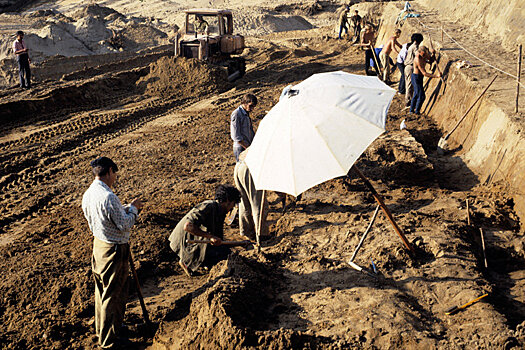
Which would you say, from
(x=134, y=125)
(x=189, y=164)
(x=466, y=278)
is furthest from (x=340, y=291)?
(x=134, y=125)

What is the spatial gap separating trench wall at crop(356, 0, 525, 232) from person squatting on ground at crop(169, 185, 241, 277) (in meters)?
4.15

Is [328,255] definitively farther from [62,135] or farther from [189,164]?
[62,135]

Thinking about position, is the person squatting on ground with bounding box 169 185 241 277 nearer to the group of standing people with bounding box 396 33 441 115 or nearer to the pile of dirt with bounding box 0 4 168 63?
the group of standing people with bounding box 396 33 441 115

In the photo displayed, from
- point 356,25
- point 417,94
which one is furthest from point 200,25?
point 417,94

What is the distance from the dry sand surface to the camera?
15.1 ft

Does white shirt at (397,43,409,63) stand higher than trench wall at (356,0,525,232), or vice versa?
white shirt at (397,43,409,63)

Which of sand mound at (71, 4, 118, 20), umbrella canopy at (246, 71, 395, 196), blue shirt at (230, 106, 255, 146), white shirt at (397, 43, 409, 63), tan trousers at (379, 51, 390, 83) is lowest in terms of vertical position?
sand mound at (71, 4, 118, 20)

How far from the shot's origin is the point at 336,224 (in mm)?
6809

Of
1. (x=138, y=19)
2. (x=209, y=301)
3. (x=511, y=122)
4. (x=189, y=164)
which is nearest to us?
(x=209, y=301)

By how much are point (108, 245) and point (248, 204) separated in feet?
8.71

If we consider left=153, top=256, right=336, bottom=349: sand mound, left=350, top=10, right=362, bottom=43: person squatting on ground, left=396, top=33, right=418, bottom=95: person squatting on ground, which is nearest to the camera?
left=153, top=256, right=336, bottom=349: sand mound

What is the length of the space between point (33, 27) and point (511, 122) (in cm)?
2669

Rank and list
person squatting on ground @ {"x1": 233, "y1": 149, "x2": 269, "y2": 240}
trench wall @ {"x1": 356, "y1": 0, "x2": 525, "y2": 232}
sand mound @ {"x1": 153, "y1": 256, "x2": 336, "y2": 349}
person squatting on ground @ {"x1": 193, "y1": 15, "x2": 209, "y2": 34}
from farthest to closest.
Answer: person squatting on ground @ {"x1": 193, "y1": 15, "x2": 209, "y2": 34} → trench wall @ {"x1": 356, "y1": 0, "x2": 525, "y2": 232} → person squatting on ground @ {"x1": 233, "y1": 149, "x2": 269, "y2": 240} → sand mound @ {"x1": 153, "y1": 256, "x2": 336, "y2": 349}

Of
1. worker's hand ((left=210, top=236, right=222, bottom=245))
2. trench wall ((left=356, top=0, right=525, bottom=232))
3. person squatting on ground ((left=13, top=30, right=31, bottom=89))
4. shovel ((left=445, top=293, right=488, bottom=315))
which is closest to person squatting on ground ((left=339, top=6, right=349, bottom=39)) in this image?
trench wall ((left=356, top=0, right=525, bottom=232))
